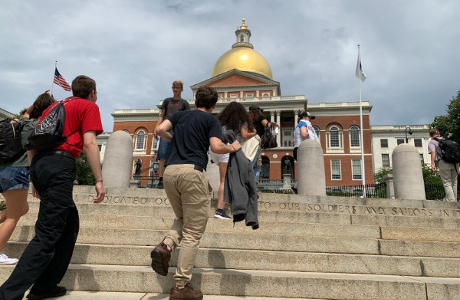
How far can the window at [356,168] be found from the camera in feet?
158

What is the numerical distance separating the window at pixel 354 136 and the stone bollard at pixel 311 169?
43368mm

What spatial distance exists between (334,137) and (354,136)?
3.04 meters

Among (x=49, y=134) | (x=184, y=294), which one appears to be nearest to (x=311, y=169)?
(x=184, y=294)

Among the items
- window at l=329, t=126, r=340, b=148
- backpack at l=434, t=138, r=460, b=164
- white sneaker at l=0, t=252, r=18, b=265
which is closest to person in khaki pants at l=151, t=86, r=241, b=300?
white sneaker at l=0, t=252, r=18, b=265

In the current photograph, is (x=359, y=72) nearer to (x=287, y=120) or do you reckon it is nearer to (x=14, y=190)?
(x=287, y=120)

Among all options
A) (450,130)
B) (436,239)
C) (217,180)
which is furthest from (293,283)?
(450,130)

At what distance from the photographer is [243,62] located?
55.8 metres

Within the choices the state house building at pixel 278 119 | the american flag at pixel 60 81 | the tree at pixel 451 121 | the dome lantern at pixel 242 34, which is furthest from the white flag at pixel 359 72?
the dome lantern at pixel 242 34

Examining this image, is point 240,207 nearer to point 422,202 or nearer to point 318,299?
point 318,299

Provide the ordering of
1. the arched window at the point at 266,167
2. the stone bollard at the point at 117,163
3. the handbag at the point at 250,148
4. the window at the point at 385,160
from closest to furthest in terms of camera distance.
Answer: the handbag at the point at 250,148, the stone bollard at the point at 117,163, the arched window at the point at 266,167, the window at the point at 385,160

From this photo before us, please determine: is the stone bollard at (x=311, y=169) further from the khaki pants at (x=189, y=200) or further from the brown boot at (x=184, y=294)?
the brown boot at (x=184, y=294)

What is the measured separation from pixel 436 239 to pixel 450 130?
30.8m

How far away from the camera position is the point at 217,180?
931 centimetres

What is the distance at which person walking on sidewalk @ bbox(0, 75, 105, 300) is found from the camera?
8.58ft
